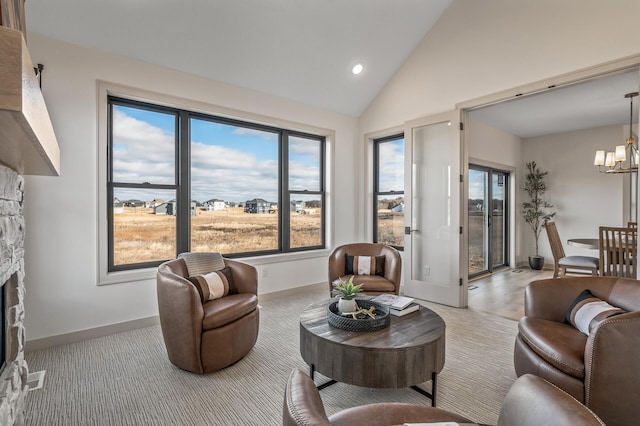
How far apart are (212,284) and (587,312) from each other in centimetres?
281

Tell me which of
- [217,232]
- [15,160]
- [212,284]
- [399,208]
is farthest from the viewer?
[399,208]

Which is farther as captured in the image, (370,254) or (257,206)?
(257,206)

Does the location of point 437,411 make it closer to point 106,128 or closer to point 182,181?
point 182,181

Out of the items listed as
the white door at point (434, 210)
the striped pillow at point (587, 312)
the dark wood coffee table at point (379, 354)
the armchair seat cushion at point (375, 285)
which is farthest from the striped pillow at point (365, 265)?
the striped pillow at point (587, 312)

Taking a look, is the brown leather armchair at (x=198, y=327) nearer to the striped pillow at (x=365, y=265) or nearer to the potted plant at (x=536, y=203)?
the striped pillow at (x=365, y=265)

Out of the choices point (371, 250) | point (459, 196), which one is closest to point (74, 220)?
point (371, 250)

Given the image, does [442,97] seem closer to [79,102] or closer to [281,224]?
[281,224]

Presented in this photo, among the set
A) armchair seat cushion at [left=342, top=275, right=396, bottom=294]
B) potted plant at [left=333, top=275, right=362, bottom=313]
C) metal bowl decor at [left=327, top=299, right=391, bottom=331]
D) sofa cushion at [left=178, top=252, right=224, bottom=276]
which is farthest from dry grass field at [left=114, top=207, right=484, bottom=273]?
potted plant at [left=333, top=275, right=362, bottom=313]

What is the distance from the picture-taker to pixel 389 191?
517cm

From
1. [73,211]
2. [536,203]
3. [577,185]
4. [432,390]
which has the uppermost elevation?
[577,185]

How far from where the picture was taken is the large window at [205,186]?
11.3ft

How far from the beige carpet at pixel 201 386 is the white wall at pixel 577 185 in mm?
4619

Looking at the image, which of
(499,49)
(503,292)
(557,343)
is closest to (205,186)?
(557,343)

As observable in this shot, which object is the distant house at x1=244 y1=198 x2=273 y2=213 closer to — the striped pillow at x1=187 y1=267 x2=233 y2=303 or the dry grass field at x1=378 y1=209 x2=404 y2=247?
the striped pillow at x1=187 y1=267 x2=233 y2=303
